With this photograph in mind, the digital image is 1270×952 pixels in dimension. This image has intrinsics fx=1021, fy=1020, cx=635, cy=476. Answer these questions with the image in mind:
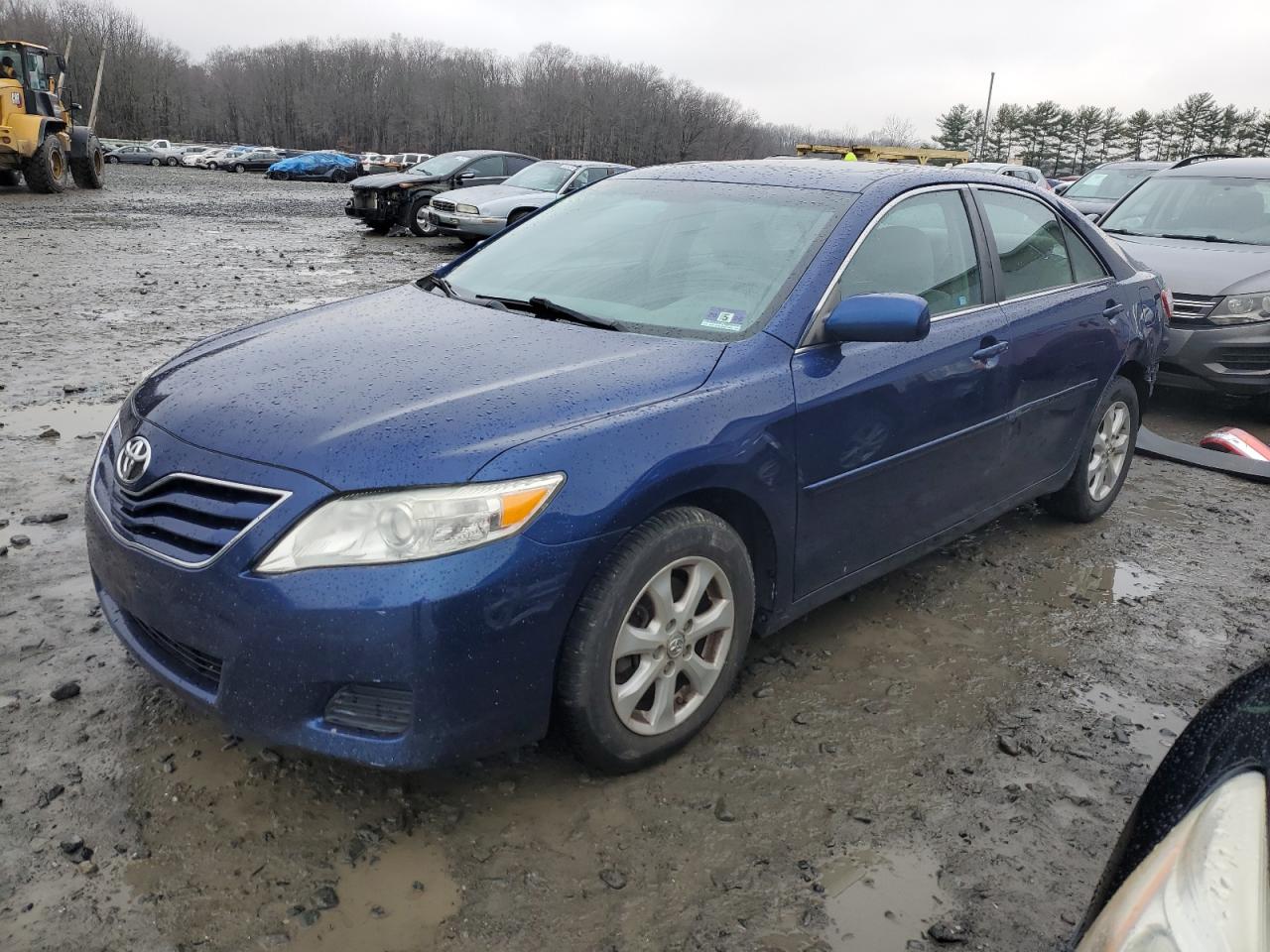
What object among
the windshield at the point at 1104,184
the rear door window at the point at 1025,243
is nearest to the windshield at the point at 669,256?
the rear door window at the point at 1025,243

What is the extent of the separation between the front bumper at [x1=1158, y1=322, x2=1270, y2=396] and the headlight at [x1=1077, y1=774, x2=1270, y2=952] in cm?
599

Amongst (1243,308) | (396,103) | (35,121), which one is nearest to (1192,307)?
(1243,308)

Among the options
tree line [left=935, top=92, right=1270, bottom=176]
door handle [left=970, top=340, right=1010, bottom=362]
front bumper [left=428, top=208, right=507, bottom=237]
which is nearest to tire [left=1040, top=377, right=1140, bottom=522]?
door handle [left=970, top=340, right=1010, bottom=362]

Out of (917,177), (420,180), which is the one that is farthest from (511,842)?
(420,180)

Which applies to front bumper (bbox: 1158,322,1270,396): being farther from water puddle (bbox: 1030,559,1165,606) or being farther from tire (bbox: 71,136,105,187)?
tire (bbox: 71,136,105,187)

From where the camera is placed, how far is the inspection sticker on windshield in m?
3.02

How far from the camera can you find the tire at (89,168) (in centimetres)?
2477

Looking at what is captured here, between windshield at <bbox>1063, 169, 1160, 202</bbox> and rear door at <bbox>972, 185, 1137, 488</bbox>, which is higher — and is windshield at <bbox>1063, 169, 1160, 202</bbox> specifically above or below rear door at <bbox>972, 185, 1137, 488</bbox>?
above

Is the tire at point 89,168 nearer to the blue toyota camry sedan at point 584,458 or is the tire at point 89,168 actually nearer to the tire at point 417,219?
the tire at point 417,219

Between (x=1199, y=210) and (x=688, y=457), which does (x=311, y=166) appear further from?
(x=688, y=457)

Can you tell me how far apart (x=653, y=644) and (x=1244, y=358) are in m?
5.59

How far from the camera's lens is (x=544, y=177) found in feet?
53.9

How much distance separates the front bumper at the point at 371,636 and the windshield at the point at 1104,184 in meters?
13.4

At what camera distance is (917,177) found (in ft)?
12.1
